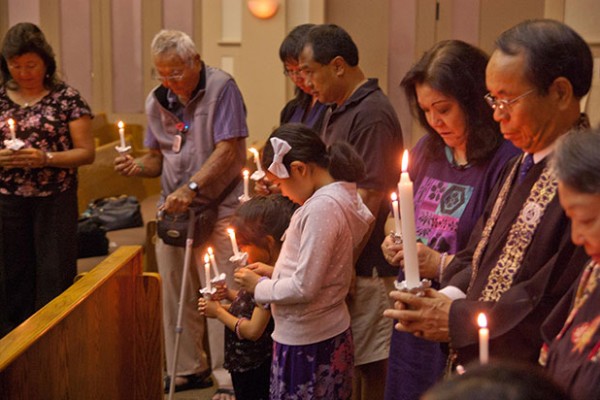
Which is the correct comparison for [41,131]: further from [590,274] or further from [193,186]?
[590,274]

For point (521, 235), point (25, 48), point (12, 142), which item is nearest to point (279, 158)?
point (521, 235)

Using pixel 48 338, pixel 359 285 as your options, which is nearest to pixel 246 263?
pixel 359 285

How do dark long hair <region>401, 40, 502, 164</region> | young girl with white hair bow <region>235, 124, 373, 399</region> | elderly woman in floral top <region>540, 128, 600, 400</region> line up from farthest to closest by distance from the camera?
1. young girl with white hair bow <region>235, 124, 373, 399</region>
2. dark long hair <region>401, 40, 502, 164</region>
3. elderly woman in floral top <region>540, 128, 600, 400</region>

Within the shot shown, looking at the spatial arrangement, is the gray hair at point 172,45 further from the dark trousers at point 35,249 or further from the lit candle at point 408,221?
the lit candle at point 408,221

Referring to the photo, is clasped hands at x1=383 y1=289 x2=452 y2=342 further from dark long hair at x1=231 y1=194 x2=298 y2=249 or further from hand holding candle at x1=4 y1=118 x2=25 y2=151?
hand holding candle at x1=4 y1=118 x2=25 y2=151

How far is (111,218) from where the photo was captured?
6277 millimetres

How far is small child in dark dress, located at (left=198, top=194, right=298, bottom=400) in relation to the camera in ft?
10.5

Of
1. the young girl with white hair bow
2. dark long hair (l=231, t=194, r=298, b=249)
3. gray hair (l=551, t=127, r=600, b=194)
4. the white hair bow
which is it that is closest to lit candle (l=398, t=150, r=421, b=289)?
gray hair (l=551, t=127, r=600, b=194)

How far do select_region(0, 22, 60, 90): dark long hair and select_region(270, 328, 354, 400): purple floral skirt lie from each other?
7.11 ft

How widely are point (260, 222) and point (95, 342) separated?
66cm

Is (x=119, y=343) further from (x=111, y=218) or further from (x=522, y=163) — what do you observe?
(x=111, y=218)

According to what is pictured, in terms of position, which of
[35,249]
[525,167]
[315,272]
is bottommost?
[35,249]

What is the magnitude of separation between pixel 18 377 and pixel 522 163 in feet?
4.25

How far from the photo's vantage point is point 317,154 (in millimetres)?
2941
